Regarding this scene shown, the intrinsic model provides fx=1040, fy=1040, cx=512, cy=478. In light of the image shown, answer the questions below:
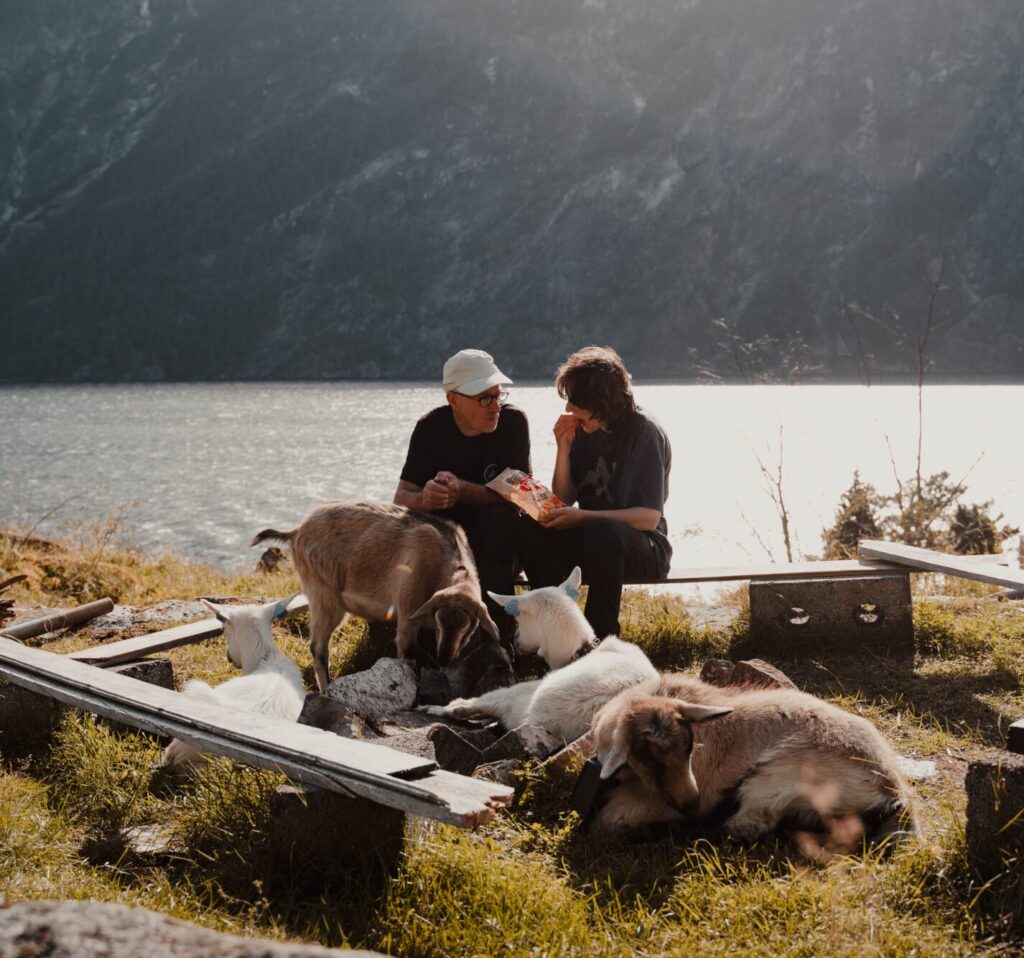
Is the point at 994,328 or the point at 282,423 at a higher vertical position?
the point at 994,328

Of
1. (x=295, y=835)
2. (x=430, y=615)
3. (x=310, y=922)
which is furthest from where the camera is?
(x=430, y=615)

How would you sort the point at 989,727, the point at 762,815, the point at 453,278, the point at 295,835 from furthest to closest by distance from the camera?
the point at 453,278
the point at 989,727
the point at 762,815
the point at 295,835

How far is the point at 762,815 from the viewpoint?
3912 millimetres

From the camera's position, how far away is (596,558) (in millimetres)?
6270

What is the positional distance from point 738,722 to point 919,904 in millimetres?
982

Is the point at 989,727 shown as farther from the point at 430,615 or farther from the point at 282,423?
the point at 282,423

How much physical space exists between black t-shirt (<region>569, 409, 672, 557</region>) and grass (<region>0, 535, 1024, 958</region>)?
6.58ft

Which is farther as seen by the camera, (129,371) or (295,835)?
(129,371)

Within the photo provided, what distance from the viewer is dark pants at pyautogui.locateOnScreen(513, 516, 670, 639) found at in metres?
6.27

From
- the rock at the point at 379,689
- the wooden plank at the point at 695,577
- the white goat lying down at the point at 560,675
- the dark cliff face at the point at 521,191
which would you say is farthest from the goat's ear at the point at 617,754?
the dark cliff face at the point at 521,191

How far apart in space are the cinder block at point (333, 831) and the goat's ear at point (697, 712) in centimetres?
107

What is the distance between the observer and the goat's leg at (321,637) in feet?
20.7

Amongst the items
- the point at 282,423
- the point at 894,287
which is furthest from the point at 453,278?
the point at 282,423

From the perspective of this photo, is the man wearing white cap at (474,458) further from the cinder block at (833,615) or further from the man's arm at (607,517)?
the cinder block at (833,615)
